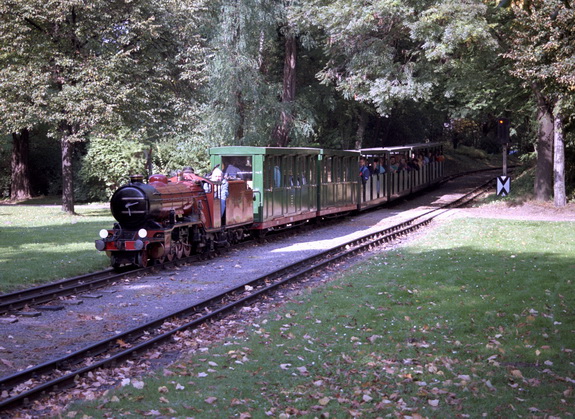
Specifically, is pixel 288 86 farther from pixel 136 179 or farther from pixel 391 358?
pixel 391 358

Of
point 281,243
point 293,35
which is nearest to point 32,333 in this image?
point 281,243

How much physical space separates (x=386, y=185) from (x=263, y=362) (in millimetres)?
23964

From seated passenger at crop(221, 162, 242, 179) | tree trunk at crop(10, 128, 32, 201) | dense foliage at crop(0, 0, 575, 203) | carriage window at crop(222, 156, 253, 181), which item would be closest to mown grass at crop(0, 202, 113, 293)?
dense foliage at crop(0, 0, 575, 203)

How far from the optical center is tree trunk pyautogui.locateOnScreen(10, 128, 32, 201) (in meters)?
39.8

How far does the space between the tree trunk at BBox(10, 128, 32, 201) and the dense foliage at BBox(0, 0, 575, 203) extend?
5.61 metres

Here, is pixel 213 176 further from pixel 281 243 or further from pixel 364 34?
pixel 364 34

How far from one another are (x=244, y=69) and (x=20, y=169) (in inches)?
707

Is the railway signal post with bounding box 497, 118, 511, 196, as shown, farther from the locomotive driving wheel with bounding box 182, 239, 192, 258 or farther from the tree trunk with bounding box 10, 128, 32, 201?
the tree trunk with bounding box 10, 128, 32, 201

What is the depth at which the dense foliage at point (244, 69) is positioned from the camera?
82.8 feet

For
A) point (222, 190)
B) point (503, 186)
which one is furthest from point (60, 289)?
point (503, 186)

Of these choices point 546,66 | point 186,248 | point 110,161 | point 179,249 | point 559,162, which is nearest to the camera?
point 179,249

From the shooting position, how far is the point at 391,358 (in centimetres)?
771

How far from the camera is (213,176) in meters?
17.9

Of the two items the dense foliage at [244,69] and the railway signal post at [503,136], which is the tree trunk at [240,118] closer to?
the dense foliage at [244,69]
